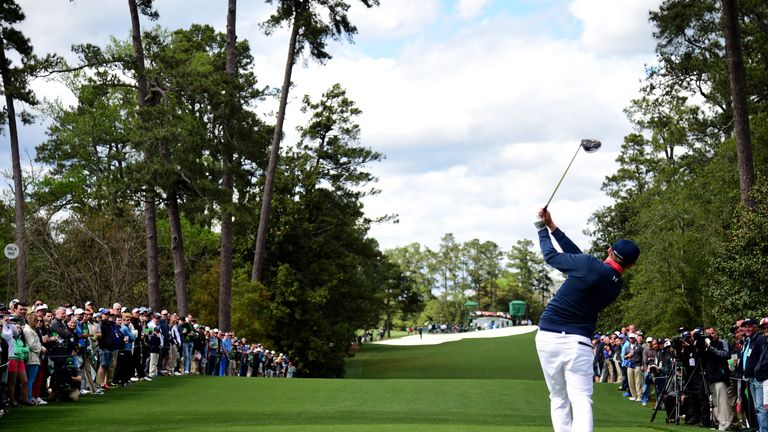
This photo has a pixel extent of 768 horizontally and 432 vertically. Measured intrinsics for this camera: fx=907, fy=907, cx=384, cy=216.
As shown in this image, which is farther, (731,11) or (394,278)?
(394,278)

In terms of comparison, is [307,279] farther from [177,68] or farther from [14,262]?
[177,68]

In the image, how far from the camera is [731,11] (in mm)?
26703

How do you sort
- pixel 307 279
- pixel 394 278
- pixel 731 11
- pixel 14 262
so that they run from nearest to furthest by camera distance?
pixel 731 11, pixel 14 262, pixel 307 279, pixel 394 278

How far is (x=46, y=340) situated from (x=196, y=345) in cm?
1165

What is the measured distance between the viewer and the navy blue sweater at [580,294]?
300 inches

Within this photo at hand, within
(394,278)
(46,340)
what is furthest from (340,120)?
(394,278)

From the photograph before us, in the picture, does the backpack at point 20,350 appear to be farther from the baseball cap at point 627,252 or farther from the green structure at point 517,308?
the green structure at point 517,308

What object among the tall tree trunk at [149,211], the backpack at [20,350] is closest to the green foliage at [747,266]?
the backpack at [20,350]

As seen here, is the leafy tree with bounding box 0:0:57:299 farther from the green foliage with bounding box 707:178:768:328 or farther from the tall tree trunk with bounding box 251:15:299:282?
the green foliage with bounding box 707:178:768:328

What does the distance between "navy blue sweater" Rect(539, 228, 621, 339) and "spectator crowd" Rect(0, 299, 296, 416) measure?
450 inches

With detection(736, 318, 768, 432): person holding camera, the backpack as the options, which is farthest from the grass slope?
the backpack

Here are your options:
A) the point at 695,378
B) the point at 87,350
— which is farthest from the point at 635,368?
the point at 87,350

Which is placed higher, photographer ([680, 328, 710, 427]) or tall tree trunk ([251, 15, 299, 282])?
tall tree trunk ([251, 15, 299, 282])

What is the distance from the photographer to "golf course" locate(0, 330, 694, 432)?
1529 centimetres
